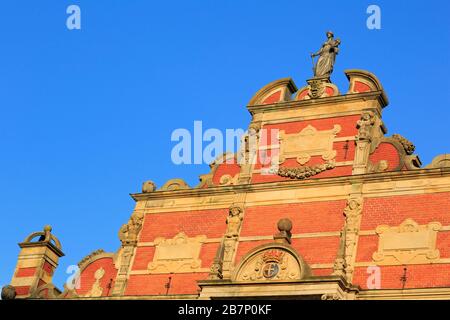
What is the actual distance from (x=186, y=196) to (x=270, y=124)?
322 cm

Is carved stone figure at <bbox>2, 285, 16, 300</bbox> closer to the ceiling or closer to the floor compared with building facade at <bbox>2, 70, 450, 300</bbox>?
closer to the floor

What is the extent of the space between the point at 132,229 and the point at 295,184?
16.5 feet

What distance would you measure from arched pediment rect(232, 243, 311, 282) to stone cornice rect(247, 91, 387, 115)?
4981mm

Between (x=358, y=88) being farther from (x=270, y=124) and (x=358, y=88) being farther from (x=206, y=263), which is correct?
(x=206, y=263)

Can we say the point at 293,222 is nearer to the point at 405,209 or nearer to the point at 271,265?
the point at 271,265

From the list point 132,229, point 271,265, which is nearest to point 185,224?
point 132,229

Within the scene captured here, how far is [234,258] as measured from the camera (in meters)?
21.6

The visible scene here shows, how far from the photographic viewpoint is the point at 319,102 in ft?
76.2

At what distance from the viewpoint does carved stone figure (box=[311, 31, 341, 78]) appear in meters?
24.0

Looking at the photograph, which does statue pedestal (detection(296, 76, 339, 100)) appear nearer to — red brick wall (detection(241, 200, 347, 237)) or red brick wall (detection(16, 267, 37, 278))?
red brick wall (detection(241, 200, 347, 237))

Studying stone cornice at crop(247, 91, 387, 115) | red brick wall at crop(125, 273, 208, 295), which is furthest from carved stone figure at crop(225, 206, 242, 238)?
stone cornice at crop(247, 91, 387, 115)

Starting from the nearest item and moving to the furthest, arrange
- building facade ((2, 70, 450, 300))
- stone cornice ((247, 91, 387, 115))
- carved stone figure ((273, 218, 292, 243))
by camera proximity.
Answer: building facade ((2, 70, 450, 300))
carved stone figure ((273, 218, 292, 243))
stone cornice ((247, 91, 387, 115))

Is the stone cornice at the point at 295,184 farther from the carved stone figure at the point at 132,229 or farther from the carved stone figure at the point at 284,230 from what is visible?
the carved stone figure at the point at 284,230

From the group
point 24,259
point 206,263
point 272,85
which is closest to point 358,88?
point 272,85
